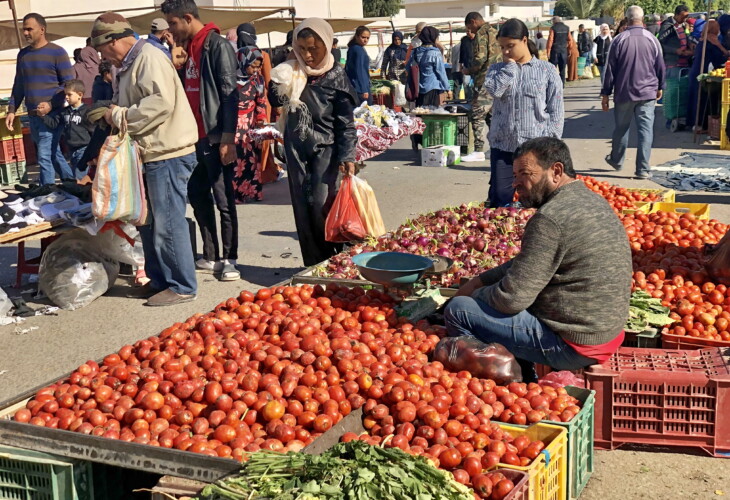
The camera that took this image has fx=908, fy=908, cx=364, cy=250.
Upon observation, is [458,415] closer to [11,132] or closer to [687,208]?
[687,208]

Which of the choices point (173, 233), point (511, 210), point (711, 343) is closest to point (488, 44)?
point (511, 210)

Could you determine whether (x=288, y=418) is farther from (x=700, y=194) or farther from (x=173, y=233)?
(x=700, y=194)

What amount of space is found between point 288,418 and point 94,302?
13.4 ft

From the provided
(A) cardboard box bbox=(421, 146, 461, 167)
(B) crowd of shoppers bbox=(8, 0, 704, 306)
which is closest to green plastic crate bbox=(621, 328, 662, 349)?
(B) crowd of shoppers bbox=(8, 0, 704, 306)

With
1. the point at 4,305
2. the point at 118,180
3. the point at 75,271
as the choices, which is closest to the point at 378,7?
Answer: the point at 75,271

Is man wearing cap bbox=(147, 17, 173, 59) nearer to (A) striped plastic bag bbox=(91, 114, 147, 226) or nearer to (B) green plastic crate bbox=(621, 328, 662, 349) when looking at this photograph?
(A) striped plastic bag bbox=(91, 114, 147, 226)

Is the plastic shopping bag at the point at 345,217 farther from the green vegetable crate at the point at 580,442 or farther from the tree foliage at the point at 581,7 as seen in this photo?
the tree foliage at the point at 581,7

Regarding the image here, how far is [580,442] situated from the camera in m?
4.24

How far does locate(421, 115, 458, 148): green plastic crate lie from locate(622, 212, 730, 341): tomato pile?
7.19 m

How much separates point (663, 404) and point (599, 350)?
411 mm

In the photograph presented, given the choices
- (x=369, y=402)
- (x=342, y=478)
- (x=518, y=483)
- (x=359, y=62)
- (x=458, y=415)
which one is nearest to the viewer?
(x=342, y=478)

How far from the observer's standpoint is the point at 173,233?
7152 millimetres

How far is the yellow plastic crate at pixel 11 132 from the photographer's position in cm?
1350

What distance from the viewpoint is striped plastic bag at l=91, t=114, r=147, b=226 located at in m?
6.70
